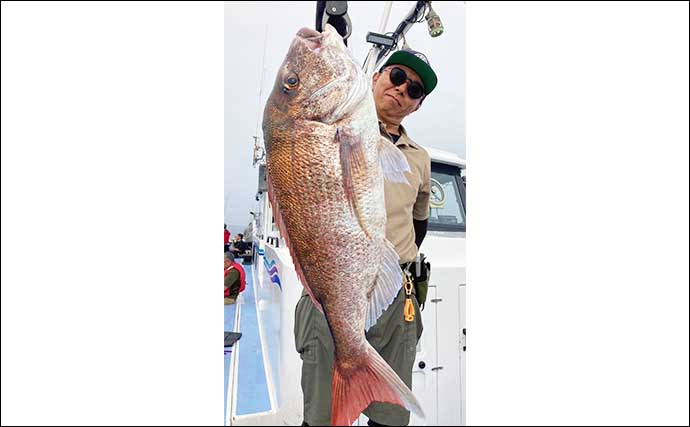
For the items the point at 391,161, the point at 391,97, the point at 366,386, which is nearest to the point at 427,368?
the point at 366,386

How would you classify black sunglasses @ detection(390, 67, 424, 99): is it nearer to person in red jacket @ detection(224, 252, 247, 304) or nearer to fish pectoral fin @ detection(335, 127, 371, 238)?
fish pectoral fin @ detection(335, 127, 371, 238)

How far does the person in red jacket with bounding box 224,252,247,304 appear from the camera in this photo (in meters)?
0.75

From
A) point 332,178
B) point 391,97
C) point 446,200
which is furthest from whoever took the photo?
point 446,200

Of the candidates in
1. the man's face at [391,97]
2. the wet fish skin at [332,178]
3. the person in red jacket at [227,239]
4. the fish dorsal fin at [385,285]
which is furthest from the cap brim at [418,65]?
the person in red jacket at [227,239]

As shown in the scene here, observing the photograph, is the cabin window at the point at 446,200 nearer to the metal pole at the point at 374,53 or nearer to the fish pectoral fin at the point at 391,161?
the fish pectoral fin at the point at 391,161

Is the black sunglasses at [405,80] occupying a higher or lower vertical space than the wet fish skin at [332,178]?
higher

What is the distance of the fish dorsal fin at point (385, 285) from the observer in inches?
26.7

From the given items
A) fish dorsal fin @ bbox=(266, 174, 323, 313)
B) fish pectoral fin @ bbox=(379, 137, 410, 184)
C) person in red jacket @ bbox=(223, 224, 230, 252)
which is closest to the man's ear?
fish pectoral fin @ bbox=(379, 137, 410, 184)

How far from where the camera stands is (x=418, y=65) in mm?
744

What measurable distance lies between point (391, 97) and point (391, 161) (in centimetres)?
14

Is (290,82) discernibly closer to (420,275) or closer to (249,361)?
(420,275)

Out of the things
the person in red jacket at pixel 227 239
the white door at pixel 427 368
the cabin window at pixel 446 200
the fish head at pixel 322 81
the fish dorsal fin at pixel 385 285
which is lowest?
the white door at pixel 427 368

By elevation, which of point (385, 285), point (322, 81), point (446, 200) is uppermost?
point (322, 81)
